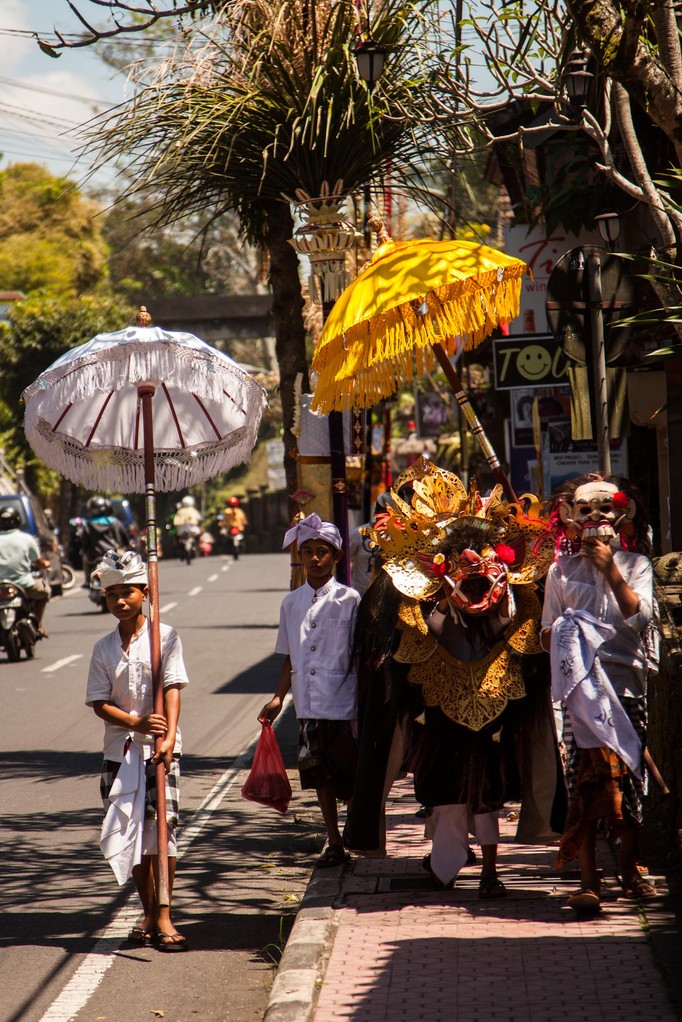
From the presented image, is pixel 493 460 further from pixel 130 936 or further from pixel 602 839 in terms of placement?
pixel 130 936

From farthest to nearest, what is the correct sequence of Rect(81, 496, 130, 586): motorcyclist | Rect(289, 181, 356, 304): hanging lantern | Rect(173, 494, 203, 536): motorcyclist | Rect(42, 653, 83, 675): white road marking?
Rect(173, 494, 203, 536): motorcyclist
Rect(81, 496, 130, 586): motorcyclist
Rect(42, 653, 83, 675): white road marking
Rect(289, 181, 356, 304): hanging lantern

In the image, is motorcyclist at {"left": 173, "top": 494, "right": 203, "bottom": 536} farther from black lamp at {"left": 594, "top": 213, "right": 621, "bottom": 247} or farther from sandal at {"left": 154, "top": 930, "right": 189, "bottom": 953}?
sandal at {"left": 154, "top": 930, "right": 189, "bottom": 953}

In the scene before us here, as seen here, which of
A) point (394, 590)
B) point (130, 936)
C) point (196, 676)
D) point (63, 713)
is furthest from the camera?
point (196, 676)

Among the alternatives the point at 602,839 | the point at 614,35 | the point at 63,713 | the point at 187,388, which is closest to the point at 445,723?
the point at 602,839

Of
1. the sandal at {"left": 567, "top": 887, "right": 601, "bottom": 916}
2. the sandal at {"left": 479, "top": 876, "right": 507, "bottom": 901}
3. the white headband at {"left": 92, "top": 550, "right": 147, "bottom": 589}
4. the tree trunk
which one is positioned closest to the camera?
the sandal at {"left": 567, "top": 887, "right": 601, "bottom": 916}

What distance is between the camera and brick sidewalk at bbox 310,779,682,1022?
4719 mm

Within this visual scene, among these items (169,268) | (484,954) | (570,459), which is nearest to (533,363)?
(570,459)

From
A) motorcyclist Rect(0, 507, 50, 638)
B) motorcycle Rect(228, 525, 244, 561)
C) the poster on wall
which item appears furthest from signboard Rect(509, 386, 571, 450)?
motorcycle Rect(228, 525, 244, 561)

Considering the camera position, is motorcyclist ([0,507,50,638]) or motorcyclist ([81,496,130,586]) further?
motorcyclist ([81,496,130,586])

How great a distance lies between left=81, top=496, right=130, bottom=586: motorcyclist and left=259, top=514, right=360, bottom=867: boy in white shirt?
20.4 meters

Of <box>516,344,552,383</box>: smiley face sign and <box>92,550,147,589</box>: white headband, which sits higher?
<box>516,344,552,383</box>: smiley face sign

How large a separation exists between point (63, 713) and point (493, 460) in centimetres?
739

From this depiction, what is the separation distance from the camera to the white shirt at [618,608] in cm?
584

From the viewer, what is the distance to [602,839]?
7152 mm
